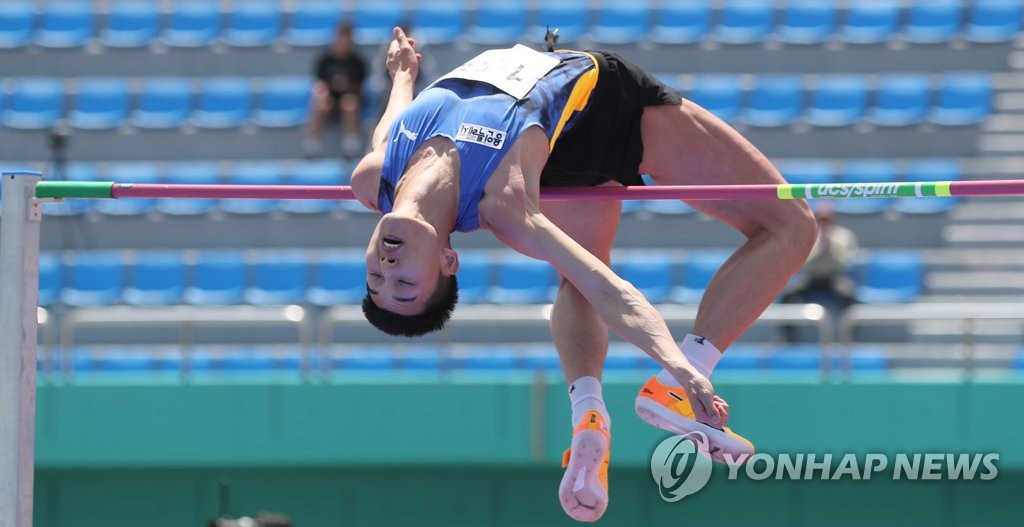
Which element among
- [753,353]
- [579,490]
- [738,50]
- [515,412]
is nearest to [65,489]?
[515,412]

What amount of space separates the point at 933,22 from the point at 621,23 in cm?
273

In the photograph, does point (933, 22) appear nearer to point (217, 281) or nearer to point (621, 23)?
point (621, 23)

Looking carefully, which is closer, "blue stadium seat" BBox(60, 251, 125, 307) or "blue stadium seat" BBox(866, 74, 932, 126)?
"blue stadium seat" BBox(60, 251, 125, 307)

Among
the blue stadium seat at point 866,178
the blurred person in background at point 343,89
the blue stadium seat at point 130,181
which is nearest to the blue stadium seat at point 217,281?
the blue stadium seat at point 130,181

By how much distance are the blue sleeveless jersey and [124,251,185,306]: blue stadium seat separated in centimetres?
707

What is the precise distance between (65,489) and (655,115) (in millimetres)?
5734

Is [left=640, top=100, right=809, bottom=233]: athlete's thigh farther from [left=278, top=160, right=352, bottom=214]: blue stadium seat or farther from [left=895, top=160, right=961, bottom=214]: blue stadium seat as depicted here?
[left=278, top=160, right=352, bottom=214]: blue stadium seat

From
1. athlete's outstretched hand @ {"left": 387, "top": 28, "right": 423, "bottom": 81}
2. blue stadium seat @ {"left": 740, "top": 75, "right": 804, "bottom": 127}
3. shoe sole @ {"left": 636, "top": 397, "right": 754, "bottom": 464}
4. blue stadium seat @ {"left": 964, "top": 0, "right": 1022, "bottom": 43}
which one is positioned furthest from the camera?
blue stadium seat @ {"left": 964, "top": 0, "right": 1022, "bottom": 43}

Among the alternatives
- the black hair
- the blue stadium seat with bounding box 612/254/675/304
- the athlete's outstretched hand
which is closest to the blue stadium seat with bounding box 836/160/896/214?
the blue stadium seat with bounding box 612/254/675/304

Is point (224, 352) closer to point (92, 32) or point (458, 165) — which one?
point (92, 32)

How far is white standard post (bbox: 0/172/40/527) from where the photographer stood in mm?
5406

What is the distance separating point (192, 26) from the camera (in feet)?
46.7

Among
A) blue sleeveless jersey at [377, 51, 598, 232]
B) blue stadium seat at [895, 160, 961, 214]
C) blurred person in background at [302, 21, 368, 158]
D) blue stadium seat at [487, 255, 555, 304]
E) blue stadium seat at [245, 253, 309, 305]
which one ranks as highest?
blurred person in background at [302, 21, 368, 158]

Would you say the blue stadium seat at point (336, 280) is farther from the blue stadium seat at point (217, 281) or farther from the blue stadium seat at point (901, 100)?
the blue stadium seat at point (901, 100)
